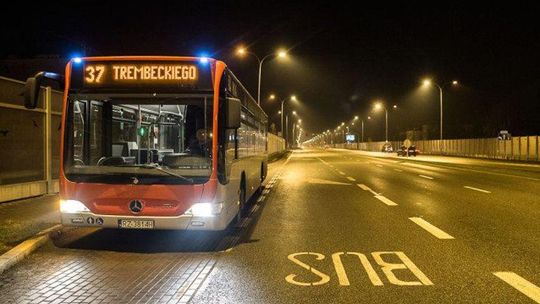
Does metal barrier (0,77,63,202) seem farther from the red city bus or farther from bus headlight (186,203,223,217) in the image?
bus headlight (186,203,223,217)

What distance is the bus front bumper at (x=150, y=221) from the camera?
868cm

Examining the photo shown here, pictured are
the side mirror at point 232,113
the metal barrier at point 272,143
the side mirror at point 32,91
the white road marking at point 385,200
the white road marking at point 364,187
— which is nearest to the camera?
the side mirror at point 32,91

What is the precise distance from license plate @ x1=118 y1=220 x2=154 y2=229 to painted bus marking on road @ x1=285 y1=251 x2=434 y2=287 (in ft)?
7.19

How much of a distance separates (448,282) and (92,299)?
416 centimetres

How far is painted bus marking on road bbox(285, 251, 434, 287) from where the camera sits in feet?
22.6

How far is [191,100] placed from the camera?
361 inches

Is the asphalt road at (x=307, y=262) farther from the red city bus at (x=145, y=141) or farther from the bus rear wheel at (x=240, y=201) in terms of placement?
the red city bus at (x=145, y=141)

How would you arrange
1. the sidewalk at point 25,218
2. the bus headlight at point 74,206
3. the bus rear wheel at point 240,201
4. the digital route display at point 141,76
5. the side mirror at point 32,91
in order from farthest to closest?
1. the bus rear wheel at point 240,201
2. the sidewalk at point 25,218
3. the digital route display at point 141,76
4. the bus headlight at point 74,206
5. the side mirror at point 32,91

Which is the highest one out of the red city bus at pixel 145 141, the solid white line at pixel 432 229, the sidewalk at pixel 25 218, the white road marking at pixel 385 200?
the red city bus at pixel 145 141

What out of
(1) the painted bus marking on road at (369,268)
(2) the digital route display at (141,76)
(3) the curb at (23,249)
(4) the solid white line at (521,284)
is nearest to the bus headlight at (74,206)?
(3) the curb at (23,249)

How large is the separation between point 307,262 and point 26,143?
982 cm

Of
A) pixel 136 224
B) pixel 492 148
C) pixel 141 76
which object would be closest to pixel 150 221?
pixel 136 224

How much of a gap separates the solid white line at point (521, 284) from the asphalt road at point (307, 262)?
0.07 ft

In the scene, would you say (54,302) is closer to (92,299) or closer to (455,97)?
(92,299)
